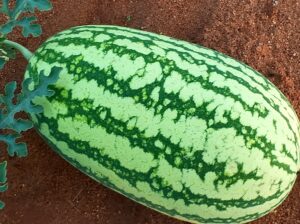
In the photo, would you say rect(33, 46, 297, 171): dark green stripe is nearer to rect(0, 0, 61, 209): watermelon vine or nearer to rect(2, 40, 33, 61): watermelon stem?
rect(0, 0, 61, 209): watermelon vine

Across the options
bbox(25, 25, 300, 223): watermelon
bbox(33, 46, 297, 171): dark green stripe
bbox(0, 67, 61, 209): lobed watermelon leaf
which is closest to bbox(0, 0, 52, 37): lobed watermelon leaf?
bbox(25, 25, 300, 223): watermelon

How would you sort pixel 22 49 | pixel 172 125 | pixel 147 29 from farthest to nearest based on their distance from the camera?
pixel 147 29
pixel 22 49
pixel 172 125

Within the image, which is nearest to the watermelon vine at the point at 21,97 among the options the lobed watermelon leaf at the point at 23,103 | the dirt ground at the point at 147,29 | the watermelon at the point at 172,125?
the lobed watermelon leaf at the point at 23,103

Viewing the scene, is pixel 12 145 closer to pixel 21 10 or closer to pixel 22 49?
pixel 22 49

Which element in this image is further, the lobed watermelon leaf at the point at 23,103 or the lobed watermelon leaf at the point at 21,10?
the lobed watermelon leaf at the point at 21,10

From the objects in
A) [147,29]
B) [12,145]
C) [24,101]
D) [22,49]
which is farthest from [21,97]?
[147,29]

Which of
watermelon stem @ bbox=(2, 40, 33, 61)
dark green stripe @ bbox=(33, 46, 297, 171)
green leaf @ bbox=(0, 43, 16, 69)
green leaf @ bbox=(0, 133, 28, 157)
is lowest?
green leaf @ bbox=(0, 133, 28, 157)

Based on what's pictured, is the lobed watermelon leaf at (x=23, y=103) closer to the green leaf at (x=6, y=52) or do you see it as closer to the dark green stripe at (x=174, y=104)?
the dark green stripe at (x=174, y=104)
